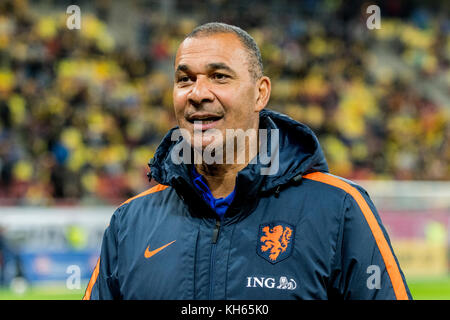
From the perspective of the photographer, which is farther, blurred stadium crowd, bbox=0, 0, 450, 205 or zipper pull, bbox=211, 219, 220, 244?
blurred stadium crowd, bbox=0, 0, 450, 205

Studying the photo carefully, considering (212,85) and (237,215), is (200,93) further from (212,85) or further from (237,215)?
(237,215)

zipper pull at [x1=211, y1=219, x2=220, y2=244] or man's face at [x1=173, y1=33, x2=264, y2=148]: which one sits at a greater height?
man's face at [x1=173, y1=33, x2=264, y2=148]

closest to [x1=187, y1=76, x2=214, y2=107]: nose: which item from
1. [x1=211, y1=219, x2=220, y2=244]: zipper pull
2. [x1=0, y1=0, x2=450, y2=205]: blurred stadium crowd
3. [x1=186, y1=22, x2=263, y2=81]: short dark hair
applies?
[x1=186, y1=22, x2=263, y2=81]: short dark hair

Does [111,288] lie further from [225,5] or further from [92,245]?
[225,5]

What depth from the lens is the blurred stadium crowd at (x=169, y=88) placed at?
1217cm

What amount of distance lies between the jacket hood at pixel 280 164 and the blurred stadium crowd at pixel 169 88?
841 centimetres

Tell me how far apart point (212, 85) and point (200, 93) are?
0.20 ft

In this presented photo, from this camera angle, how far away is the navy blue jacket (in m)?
2.17

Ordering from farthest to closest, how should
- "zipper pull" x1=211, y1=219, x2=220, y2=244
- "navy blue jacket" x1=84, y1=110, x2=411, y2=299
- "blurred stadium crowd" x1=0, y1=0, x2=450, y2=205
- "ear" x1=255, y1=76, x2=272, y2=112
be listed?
"blurred stadium crowd" x1=0, y1=0, x2=450, y2=205, "ear" x1=255, y1=76, x2=272, y2=112, "zipper pull" x1=211, y1=219, x2=220, y2=244, "navy blue jacket" x1=84, y1=110, x2=411, y2=299

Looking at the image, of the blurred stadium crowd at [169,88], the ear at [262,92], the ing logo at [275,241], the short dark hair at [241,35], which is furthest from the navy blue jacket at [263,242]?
the blurred stadium crowd at [169,88]

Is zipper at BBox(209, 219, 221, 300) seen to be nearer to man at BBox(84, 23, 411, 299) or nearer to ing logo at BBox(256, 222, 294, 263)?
man at BBox(84, 23, 411, 299)

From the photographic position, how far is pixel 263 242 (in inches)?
89.3

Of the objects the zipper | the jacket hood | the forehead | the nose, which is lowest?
the zipper

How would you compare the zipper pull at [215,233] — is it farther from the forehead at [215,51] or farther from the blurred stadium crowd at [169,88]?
the blurred stadium crowd at [169,88]
